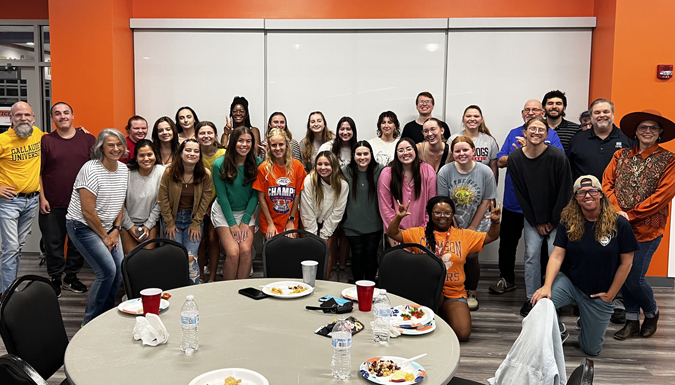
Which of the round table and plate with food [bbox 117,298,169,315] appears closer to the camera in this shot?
the round table

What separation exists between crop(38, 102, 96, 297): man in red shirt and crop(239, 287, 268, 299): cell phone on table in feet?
10.4

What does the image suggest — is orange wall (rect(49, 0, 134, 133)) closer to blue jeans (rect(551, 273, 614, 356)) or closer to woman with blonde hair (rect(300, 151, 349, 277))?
woman with blonde hair (rect(300, 151, 349, 277))

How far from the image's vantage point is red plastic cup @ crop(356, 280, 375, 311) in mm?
2311

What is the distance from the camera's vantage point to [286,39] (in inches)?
242

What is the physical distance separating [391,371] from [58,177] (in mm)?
4346

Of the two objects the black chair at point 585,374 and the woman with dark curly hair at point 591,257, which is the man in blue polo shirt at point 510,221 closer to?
the woman with dark curly hair at point 591,257

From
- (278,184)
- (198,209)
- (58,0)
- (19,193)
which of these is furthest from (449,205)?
(58,0)

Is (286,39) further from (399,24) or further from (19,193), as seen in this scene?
(19,193)

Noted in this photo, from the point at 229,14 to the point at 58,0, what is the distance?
1.94m

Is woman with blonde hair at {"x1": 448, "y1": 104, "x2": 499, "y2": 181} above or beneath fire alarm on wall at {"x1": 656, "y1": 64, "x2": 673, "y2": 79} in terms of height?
beneath

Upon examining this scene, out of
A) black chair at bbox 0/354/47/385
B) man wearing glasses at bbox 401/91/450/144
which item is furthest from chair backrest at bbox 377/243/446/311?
man wearing glasses at bbox 401/91/450/144

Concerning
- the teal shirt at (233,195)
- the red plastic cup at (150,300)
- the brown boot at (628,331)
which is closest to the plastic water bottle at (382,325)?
the red plastic cup at (150,300)

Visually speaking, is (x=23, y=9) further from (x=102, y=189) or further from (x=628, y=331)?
(x=628, y=331)

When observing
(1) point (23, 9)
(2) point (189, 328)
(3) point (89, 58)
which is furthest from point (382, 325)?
(1) point (23, 9)
